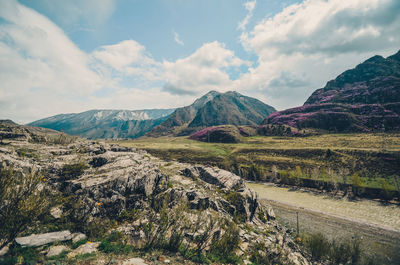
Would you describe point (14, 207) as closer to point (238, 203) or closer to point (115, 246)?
point (115, 246)

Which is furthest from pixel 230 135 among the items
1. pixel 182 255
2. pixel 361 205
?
pixel 182 255

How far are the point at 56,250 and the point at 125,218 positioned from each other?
8.01 meters

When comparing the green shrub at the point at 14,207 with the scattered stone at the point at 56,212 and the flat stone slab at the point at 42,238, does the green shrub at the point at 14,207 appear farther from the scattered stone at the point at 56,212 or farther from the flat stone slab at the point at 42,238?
the scattered stone at the point at 56,212

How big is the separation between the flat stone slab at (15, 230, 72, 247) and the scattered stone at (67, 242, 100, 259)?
2022 millimetres

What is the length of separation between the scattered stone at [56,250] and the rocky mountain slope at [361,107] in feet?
541

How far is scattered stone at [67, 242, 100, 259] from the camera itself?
12.9 metres

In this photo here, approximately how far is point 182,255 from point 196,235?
4.14m

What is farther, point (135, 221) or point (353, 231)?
point (353, 231)

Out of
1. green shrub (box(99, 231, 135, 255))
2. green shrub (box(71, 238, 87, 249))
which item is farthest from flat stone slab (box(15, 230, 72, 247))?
green shrub (box(99, 231, 135, 255))

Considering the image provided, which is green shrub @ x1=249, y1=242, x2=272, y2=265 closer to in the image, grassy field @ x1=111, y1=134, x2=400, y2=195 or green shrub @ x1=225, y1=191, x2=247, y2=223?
green shrub @ x1=225, y1=191, x2=247, y2=223

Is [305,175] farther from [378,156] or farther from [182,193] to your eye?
[182,193]

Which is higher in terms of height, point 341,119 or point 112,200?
point 341,119

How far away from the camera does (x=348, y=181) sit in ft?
199

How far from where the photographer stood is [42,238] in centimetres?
1361
